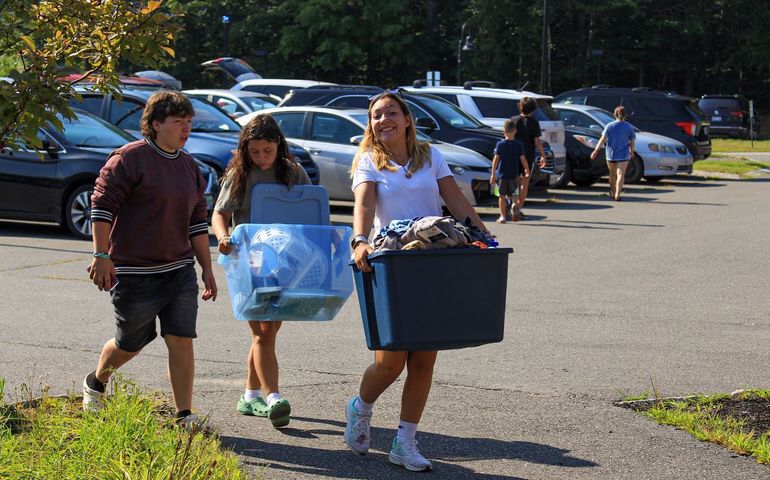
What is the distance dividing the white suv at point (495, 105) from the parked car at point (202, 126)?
615 centimetres

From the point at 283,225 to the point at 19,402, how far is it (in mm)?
1521

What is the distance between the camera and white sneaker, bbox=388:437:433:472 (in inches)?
218

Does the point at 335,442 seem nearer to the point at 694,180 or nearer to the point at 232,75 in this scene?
the point at 694,180

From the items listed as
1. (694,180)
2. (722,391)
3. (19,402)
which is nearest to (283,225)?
(19,402)

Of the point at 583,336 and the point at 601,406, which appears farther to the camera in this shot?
the point at 583,336

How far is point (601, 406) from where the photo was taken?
22.4ft

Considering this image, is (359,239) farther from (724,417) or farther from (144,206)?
(724,417)

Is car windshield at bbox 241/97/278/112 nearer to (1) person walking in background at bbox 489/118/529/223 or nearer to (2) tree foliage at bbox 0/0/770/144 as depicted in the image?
(1) person walking in background at bbox 489/118/529/223

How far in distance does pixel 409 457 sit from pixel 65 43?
2.44 metres

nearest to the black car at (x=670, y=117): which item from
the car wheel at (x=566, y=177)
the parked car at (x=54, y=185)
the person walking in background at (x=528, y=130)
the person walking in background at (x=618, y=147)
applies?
the car wheel at (x=566, y=177)

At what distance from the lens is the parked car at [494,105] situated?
22.9 meters

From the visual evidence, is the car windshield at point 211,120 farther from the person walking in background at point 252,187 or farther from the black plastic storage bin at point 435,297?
the black plastic storage bin at point 435,297

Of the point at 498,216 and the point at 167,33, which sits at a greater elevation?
the point at 167,33

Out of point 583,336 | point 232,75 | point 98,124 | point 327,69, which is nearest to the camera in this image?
point 583,336
